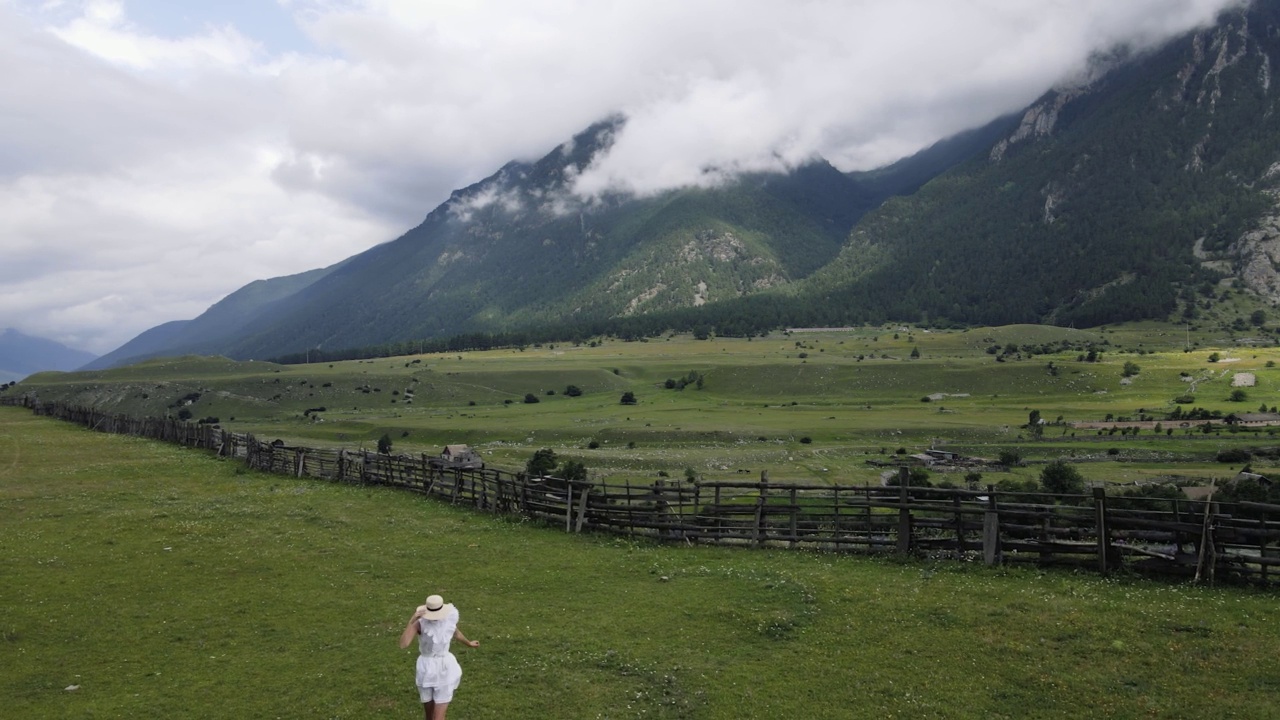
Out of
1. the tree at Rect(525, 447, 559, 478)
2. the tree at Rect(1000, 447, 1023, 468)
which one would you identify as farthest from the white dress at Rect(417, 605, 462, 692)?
the tree at Rect(1000, 447, 1023, 468)

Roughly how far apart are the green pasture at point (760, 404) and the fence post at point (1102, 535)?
139 ft

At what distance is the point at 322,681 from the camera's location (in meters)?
14.6

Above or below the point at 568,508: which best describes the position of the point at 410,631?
above

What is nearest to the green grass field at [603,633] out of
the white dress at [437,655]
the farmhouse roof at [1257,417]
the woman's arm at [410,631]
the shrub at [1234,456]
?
the white dress at [437,655]

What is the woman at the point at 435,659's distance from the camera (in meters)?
10.7

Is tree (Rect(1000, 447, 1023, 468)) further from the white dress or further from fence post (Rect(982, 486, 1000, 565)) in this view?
the white dress

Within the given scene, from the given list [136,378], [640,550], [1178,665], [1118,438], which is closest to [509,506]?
[640,550]

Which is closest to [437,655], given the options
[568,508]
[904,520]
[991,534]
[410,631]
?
[410,631]

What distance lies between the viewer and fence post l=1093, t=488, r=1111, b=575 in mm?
18828

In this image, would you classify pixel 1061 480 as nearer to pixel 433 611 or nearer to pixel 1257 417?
pixel 433 611

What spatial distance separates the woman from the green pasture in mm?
49148

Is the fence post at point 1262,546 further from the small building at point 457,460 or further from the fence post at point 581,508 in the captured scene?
the small building at point 457,460

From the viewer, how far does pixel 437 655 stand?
10.8 meters

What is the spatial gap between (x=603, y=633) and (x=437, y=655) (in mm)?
6679
